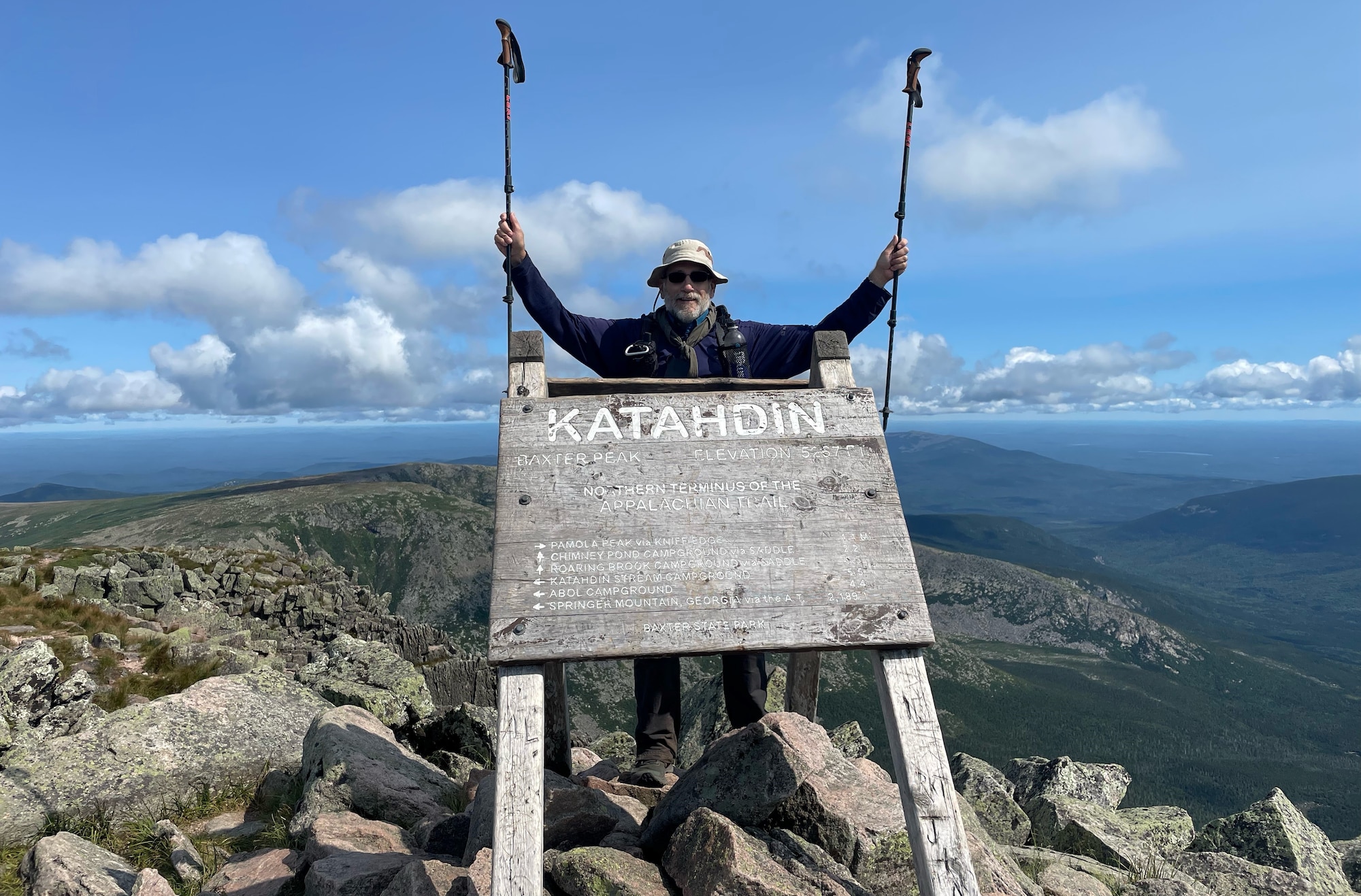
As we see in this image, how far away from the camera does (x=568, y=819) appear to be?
7.00 metres

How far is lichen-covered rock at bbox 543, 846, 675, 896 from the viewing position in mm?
5797

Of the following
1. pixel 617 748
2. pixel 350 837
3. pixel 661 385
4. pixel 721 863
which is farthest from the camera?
pixel 617 748

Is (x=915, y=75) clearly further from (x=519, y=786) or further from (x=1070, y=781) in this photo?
(x=1070, y=781)

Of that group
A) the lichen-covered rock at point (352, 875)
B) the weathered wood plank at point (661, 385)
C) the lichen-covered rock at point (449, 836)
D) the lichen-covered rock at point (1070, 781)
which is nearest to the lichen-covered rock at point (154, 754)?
the lichen-covered rock at point (449, 836)

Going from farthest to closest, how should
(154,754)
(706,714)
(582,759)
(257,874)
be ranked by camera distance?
(706,714), (582,759), (154,754), (257,874)

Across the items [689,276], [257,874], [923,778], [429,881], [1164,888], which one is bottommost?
[1164,888]

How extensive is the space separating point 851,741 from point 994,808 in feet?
8.32

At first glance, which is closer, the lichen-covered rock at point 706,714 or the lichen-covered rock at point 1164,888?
the lichen-covered rock at point 1164,888

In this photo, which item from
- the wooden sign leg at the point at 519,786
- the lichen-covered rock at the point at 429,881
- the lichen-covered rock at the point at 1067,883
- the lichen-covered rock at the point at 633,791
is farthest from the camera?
the lichen-covered rock at the point at 633,791

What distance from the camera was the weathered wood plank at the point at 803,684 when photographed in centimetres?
945

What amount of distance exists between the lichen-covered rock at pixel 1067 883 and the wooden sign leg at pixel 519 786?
20.2 feet

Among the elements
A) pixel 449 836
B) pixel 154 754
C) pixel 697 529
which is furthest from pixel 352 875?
pixel 154 754

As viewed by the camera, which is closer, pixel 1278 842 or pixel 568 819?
pixel 568 819

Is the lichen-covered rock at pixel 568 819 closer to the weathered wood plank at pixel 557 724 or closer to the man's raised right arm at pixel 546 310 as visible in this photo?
the weathered wood plank at pixel 557 724
